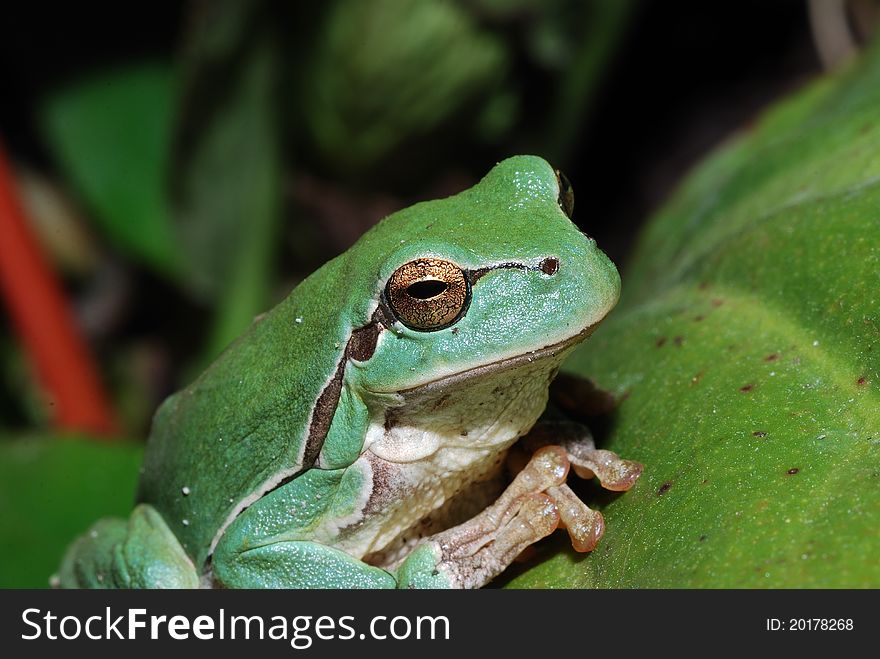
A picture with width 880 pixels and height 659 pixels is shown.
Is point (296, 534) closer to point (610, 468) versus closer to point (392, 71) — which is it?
point (610, 468)

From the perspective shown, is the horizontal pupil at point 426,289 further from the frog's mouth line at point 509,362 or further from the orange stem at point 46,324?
the orange stem at point 46,324

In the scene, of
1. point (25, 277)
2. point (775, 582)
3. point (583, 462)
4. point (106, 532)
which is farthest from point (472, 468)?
point (25, 277)

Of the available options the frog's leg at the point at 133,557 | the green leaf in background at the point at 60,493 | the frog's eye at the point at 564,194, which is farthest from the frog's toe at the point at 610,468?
the green leaf in background at the point at 60,493

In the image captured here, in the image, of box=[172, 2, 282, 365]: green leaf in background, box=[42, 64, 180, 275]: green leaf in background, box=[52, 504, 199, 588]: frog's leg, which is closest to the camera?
box=[52, 504, 199, 588]: frog's leg

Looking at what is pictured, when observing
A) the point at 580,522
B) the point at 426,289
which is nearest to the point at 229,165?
the point at 426,289

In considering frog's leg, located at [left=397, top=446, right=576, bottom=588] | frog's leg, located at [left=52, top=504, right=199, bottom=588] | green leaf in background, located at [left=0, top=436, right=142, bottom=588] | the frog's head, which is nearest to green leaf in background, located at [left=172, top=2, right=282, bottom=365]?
green leaf in background, located at [left=0, top=436, right=142, bottom=588]

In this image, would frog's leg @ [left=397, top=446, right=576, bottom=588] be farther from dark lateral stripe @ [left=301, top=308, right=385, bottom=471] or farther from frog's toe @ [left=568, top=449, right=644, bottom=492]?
dark lateral stripe @ [left=301, top=308, right=385, bottom=471]

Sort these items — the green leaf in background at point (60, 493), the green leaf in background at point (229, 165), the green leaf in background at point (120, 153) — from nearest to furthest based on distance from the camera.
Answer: the green leaf in background at point (60, 493), the green leaf in background at point (229, 165), the green leaf in background at point (120, 153)
